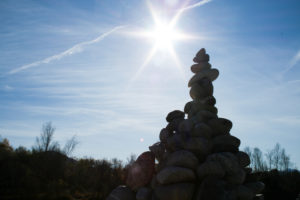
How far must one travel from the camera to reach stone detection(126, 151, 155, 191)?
8.41 metres

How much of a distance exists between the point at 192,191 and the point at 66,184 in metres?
8.77

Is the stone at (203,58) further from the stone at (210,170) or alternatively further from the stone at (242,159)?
the stone at (210,170)

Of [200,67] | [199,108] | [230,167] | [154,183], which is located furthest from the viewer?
[200,67]

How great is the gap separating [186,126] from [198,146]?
951mm

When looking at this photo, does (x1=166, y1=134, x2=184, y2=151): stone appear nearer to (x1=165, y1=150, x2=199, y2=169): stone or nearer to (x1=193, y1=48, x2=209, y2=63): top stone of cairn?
(x1=165, y1=150, x2=199, y2=169): stone

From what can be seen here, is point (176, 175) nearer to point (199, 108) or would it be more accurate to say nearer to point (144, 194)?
point (144, 194)

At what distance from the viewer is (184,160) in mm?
7387

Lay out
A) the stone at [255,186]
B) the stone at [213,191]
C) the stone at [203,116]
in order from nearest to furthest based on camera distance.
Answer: the stone at [213,191], the stone at [255,186], the stone at [203,116]

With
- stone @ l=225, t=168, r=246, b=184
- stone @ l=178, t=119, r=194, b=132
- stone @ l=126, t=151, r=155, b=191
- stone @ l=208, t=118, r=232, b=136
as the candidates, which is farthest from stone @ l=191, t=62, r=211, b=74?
stone @ l=225, t=168, r=246, b=184

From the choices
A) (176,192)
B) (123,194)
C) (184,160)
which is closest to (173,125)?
(184,160)

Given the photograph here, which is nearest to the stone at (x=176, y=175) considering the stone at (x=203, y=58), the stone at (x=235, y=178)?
the stone at (x=235, y=178)

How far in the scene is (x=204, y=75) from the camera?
9.66 m

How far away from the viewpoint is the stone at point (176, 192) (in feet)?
21.8

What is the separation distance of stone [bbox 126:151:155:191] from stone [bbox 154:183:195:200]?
1.44 m
